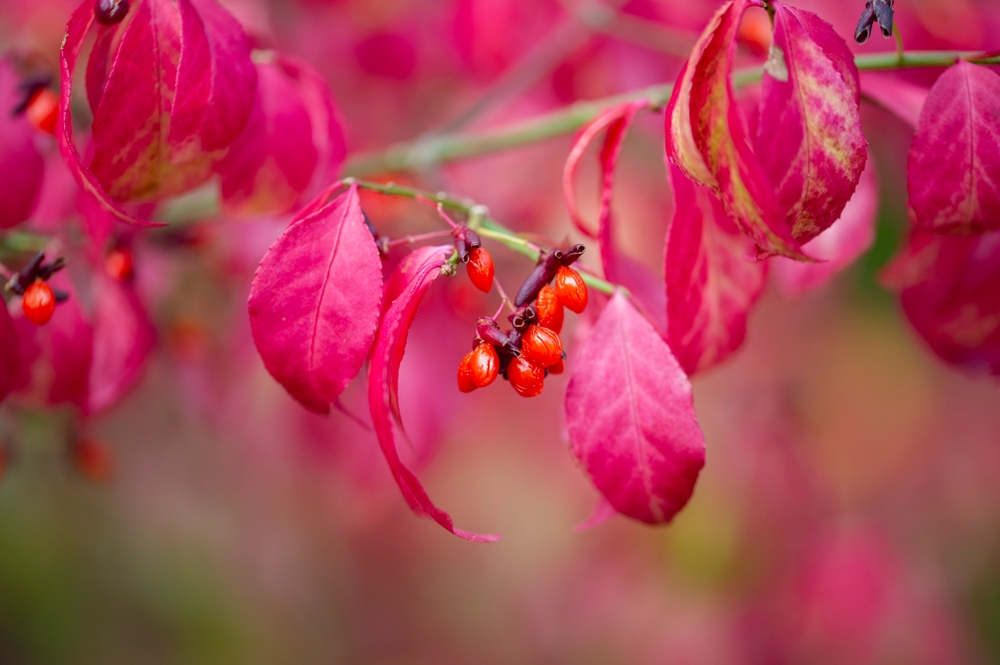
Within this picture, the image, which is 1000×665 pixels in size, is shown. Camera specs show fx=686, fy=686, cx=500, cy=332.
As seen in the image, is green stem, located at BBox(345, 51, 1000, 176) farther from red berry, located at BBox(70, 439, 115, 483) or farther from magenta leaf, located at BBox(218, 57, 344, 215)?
red berry, located at BBox(70, 439, 115, 483)

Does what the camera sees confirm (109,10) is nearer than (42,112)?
Yes

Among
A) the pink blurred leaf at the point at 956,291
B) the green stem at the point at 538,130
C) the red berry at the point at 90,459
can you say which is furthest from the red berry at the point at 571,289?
the red berry at the point at 90,459

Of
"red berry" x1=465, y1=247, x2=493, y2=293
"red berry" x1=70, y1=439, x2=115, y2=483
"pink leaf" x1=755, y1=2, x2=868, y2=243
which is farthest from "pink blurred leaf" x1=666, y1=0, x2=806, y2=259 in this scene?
"red berry" x1=70, y1=439, x2=115, y2=483

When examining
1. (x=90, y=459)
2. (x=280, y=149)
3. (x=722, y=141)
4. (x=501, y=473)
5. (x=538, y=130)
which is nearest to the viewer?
(x=722, y=141)

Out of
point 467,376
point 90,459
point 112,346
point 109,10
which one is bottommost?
point 90,459

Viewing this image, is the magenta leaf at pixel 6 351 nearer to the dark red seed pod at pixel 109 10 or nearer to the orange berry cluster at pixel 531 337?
the dark red seed pod at pixel 109 10

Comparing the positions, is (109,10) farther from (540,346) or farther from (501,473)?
(501,473)

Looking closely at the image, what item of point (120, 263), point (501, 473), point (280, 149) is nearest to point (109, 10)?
point (280, 149)
